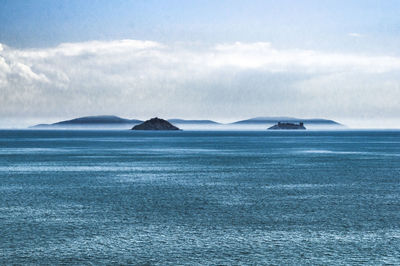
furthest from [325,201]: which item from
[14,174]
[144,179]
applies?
[14,174]

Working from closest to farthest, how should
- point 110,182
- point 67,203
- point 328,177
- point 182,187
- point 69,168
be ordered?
point 67,203 → point 182,187 → point 110,182 → point 328,177 → point 69,168

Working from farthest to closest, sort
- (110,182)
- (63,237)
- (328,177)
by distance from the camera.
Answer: (328,177)
(110,182)
(63,237)

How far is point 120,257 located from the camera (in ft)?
65.1

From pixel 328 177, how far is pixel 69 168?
30854 mm

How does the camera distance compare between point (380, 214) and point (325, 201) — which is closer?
point (380, 214)

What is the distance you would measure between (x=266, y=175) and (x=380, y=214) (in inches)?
995

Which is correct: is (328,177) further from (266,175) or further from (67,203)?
(67,203)

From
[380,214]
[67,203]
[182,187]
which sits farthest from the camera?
[182,187]

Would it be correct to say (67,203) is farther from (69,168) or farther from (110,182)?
(69,168)

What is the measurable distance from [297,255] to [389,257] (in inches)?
136

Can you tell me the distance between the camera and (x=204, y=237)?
2312cm

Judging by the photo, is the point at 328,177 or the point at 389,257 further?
the point at 328,177

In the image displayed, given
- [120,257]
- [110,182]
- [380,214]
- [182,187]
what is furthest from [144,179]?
[120,257]

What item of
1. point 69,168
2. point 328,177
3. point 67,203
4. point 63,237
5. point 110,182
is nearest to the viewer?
point 63,237
